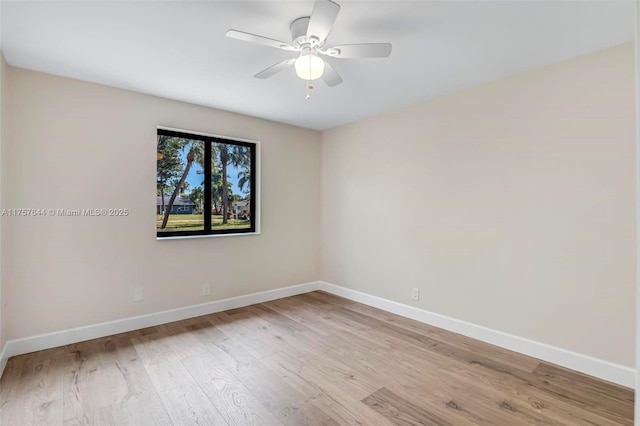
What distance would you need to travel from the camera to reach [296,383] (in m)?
2.18

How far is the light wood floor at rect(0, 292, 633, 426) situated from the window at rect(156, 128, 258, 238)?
123 centimetres

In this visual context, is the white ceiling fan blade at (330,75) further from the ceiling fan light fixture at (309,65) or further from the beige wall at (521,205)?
the beige wall at (521,205)

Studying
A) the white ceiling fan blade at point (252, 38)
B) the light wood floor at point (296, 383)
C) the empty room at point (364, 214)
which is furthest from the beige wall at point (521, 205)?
the white ceiling fan blade at point (252, 38)

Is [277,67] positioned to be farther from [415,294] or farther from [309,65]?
[415,294]

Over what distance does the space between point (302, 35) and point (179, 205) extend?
2407 millimetres

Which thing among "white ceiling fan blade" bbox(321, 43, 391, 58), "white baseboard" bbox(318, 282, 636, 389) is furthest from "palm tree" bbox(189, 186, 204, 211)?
"white baseboard" bbox(318, 282, 636, 389)

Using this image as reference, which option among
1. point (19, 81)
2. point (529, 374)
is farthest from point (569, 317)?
point (19, 81)

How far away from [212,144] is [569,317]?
3955mm

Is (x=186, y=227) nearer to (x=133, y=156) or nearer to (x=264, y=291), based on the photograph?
(x=133, y=156)

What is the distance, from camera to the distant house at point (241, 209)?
3949mm

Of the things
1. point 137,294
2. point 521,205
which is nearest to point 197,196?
point 137,294

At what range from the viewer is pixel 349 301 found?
4.12m

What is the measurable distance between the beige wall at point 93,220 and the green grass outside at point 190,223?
165 mm

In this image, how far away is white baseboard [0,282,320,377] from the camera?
255 cm
